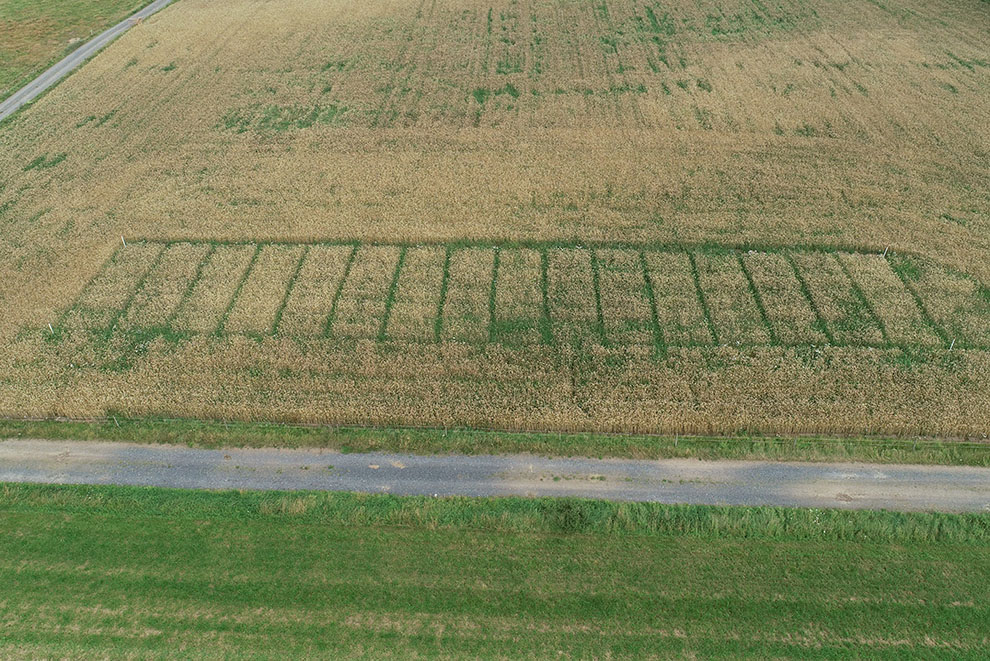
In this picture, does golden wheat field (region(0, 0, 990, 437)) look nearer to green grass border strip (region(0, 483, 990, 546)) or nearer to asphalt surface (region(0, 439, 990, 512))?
asphalt surface (region(0, 439, 990, 512))

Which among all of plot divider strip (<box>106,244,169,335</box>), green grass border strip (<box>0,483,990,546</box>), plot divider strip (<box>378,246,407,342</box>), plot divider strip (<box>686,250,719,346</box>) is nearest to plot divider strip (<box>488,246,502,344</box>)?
plot divider strip (<box>378,246,407,342</box>)

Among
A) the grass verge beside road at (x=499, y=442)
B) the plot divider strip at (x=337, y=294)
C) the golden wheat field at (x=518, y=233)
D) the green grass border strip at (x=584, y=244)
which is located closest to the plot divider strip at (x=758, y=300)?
the golden wheat field at (x=518, y=233)

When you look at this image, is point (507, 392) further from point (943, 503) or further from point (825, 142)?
point (825, 142)

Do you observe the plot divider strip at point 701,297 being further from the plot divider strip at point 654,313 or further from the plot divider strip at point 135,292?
the plot divider strip at point 135,292

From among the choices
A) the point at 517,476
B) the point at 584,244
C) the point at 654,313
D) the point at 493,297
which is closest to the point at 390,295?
the point at 493,297

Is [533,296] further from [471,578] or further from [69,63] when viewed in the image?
[69,63]

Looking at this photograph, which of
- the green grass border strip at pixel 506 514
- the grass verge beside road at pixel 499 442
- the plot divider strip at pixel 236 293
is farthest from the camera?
the plot divider strip at pixel 236 293
